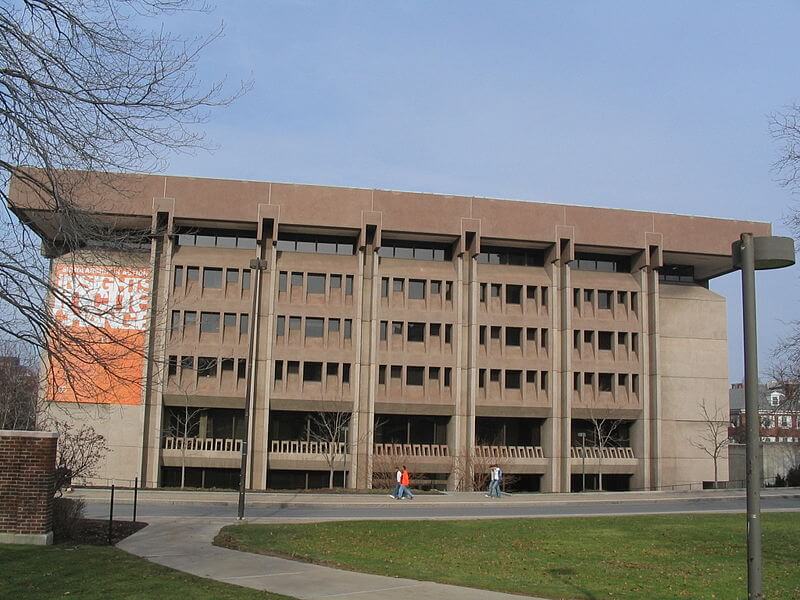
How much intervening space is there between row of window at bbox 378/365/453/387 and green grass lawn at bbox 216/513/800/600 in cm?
2667

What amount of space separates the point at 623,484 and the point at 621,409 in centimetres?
547

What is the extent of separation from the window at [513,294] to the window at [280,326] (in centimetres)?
1469

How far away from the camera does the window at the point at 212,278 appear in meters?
51.6

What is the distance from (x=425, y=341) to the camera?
2084 inches

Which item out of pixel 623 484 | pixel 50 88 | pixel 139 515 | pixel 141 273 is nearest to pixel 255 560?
pixel 141 273

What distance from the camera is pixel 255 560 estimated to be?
1586 centimetres

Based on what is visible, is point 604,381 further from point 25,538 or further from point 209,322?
point 25,538

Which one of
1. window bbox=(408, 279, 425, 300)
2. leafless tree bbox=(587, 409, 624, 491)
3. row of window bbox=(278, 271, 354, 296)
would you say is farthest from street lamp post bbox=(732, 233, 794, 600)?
leafless tree bbox=(587, 409, 624, 491)

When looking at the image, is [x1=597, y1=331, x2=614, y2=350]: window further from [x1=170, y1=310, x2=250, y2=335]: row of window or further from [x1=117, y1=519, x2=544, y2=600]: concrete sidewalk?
[x1=117, y1=519, x2=544, y2=600]: concrete sidewalk

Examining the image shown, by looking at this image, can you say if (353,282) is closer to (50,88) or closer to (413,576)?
(413,576)

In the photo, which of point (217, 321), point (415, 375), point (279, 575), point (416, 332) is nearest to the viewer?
point (279, 575)

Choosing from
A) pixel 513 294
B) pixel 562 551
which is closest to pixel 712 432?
pixel 513 294

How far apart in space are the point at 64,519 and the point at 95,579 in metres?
6.94

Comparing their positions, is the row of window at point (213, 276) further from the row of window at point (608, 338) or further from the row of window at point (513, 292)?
the row of window at point (608, 338)
